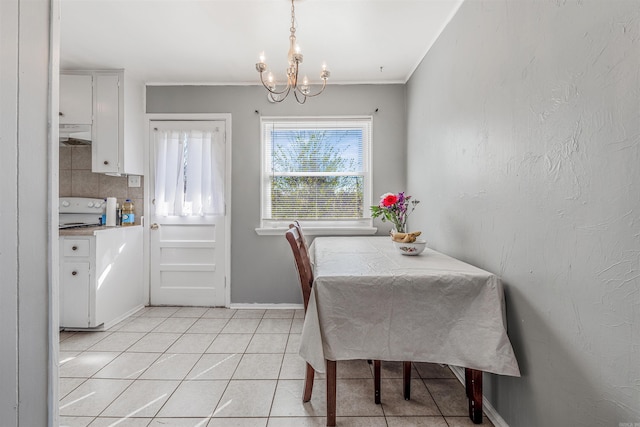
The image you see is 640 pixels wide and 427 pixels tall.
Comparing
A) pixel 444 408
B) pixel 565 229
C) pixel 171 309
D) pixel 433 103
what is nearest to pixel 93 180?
pixel 171 309

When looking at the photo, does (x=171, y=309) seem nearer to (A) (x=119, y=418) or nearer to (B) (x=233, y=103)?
(A) (x=119, y=418)

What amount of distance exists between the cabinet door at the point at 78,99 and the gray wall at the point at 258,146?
53 centimetres

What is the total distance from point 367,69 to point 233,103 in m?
1.47

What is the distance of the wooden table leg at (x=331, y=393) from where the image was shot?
1.53 m

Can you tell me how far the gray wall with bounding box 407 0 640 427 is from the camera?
954 millimetres

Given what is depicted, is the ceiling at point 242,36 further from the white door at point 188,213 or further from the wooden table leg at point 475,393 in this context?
the wooden table leg at point 475,393

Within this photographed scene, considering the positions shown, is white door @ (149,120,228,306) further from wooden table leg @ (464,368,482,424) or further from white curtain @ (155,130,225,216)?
wooden table leg @ (464,368,482,424)

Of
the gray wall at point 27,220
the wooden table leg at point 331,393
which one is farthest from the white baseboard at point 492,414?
the gray wall at point 27,220

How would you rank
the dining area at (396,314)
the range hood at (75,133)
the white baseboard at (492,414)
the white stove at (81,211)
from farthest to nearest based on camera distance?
the white stove at (81,211) → the range hood at (75,133) → the white baseboard at (492,414) → the dining area at (396,314)

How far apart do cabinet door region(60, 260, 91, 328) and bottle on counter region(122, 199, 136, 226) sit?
0.67 metres

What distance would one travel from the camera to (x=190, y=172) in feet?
11.1

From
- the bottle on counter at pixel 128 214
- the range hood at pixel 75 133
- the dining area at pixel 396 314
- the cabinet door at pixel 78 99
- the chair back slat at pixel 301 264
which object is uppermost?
the cabinet door at pixel 78 99

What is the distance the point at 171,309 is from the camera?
133 inches

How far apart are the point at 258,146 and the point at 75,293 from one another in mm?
2160
